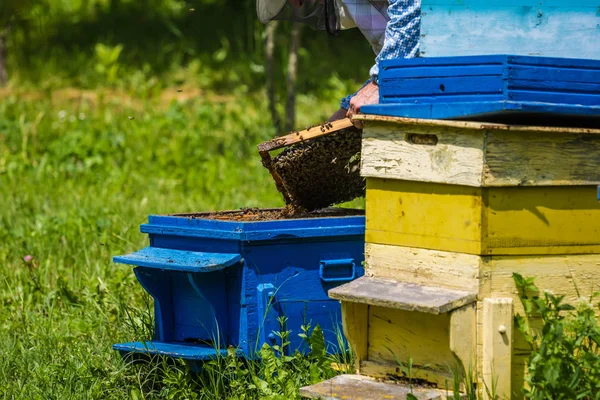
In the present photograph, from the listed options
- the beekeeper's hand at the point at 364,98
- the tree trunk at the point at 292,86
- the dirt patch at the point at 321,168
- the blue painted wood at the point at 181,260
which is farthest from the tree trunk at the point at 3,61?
the beekeeper's hand at the point at 364,98

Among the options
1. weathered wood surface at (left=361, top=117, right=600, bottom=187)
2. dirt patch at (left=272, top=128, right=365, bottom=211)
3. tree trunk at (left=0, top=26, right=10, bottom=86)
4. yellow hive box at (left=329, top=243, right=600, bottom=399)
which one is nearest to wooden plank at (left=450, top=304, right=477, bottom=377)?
yellow hive box at (left=329, top=243, right=600, bottom=399)

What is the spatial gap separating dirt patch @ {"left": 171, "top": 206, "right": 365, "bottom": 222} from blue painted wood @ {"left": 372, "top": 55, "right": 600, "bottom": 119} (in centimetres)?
74

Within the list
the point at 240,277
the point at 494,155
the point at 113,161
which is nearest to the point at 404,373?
the point at 240,277

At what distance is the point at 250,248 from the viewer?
2.58m

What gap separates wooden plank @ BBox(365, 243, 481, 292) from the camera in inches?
86.4

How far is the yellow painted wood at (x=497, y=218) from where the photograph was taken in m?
2.17

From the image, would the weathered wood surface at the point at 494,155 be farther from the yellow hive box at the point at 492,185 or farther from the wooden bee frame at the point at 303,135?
Answer: the wooden bee frame at the point at 303,135

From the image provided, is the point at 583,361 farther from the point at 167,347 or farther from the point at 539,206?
the point at 167,347

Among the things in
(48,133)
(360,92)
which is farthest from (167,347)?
(48,133)

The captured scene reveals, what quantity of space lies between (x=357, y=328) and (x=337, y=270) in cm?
31

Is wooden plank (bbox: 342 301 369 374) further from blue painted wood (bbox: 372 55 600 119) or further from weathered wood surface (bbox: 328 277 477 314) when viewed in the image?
blue painted wood (bbox: 372 55 600 119)

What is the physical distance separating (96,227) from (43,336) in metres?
1.33

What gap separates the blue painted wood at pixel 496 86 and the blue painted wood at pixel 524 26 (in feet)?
0.27

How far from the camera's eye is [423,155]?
226 cm
